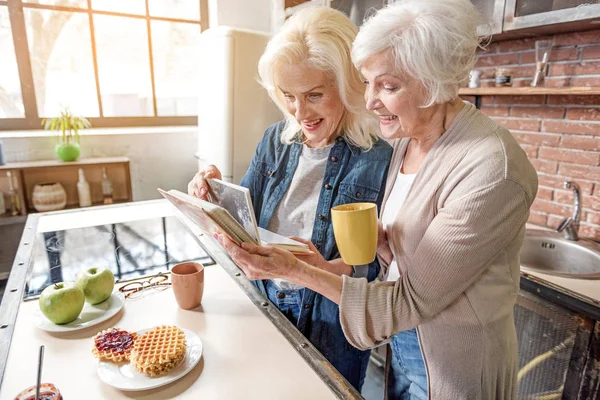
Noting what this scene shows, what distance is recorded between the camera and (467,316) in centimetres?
85

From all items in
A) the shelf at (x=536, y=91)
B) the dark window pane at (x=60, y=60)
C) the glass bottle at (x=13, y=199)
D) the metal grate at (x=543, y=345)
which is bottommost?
the metal grate at (x=543, y=345)

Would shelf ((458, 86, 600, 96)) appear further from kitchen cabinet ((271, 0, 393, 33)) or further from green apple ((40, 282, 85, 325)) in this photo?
green apple ((40, 282, 85, 325))

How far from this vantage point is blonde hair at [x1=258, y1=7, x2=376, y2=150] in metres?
1.14

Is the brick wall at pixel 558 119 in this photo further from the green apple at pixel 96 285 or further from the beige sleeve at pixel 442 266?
the green apple at pixel 96 285

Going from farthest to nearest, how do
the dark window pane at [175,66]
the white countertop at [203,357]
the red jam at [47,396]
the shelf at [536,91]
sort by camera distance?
1. the dark window pane at [175,66]
2. the shelf at [536,91]
3. the white countertop at [203,357]
4. the red jam at [47,396]

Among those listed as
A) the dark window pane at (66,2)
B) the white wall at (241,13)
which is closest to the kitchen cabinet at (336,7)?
the white wall at (241,13)

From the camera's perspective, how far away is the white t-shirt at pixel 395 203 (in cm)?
103

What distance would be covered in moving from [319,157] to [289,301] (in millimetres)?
460

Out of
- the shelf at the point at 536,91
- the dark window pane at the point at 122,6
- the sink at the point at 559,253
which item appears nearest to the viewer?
the shelf at the point at 536,91

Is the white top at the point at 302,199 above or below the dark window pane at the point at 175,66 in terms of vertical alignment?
below

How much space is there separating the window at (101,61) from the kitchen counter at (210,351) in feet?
8.09

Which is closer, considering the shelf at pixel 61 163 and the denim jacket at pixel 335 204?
the denim jacket at pixel 335 204

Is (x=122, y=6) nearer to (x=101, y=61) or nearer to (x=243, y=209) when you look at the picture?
(x=101, y=61)

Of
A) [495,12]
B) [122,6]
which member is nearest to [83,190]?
[122,6]
